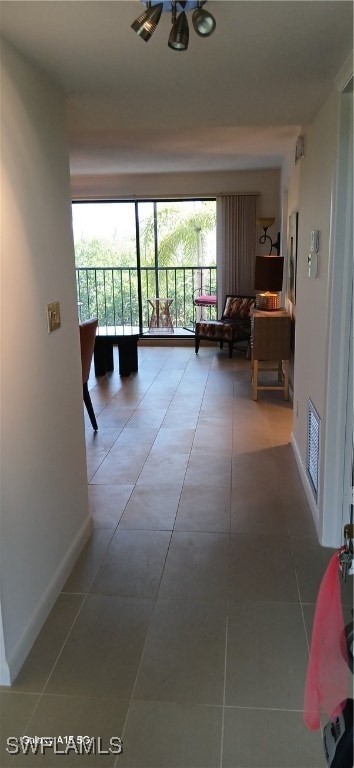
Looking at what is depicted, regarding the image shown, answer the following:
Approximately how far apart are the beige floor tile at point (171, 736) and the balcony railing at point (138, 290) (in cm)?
689

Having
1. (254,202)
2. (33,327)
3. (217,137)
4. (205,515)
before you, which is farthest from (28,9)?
(254,202)

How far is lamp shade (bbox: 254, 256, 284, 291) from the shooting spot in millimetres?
5129

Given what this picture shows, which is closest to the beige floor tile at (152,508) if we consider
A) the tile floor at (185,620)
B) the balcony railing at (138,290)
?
the tile floor at (185,620)

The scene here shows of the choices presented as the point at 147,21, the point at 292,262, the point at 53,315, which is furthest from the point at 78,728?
the point at 292,262

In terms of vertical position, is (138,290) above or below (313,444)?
above

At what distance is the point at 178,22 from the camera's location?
153cm

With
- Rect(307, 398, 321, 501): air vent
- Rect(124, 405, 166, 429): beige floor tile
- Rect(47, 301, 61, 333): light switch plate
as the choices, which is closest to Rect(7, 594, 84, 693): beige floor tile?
Rect(47, 301, 61, 333): light switch plate

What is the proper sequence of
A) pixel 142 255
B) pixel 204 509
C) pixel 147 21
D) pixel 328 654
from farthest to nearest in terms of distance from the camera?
pixel 142 255, pixel 204 509, pixel 147 21, pixel 328 654

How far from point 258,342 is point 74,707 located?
380 centimetres

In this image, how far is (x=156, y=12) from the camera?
1.52 metres

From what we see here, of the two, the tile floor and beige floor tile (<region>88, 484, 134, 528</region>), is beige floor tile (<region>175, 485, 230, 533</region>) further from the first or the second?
beige floor tile (<region>88, 484, 134, 528</region>)

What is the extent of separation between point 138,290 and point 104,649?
6.69m

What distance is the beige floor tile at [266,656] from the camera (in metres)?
1.85

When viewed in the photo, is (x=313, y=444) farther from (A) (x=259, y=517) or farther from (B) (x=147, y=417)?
(B) (x=147, y=417)
